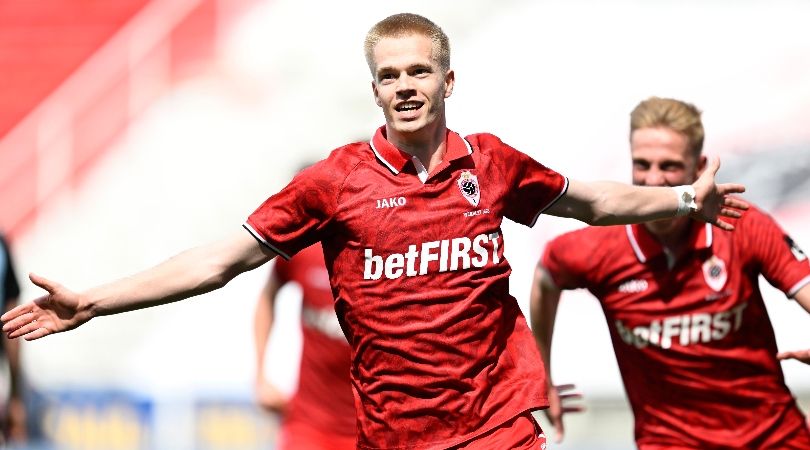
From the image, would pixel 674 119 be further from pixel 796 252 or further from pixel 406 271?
pixel 406 271

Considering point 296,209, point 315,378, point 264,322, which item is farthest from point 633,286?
point 264,322

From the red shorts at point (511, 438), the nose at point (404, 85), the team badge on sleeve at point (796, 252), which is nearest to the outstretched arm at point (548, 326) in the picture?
the team badge on sleeve at point (796, 252)

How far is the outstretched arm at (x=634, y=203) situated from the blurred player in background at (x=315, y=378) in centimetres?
243

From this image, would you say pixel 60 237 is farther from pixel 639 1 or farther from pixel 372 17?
pixel 639 1

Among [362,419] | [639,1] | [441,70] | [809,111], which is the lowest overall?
[362,419]

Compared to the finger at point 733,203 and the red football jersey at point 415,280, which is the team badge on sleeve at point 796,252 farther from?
the red football jersey at point 415,280

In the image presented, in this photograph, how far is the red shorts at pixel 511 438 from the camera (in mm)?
4316

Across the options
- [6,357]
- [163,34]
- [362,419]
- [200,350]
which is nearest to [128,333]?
[200,350]

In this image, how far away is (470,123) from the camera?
13.0 metres

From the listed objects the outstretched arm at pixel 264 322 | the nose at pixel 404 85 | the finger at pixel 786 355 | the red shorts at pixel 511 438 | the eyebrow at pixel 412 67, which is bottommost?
the red shorts at pixel 511 438

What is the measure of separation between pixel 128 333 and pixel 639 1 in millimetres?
5575

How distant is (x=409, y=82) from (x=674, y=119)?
6.04ft

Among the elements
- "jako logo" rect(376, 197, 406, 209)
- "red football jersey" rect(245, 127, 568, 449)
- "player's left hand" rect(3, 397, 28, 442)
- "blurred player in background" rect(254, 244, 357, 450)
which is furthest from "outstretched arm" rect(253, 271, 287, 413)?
"jako logo" rect(376, 197, 406, 209)

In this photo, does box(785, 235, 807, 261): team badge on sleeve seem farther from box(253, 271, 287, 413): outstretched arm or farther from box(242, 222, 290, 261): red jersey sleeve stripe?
box(253, 271, 287, 413): outstretched arm
